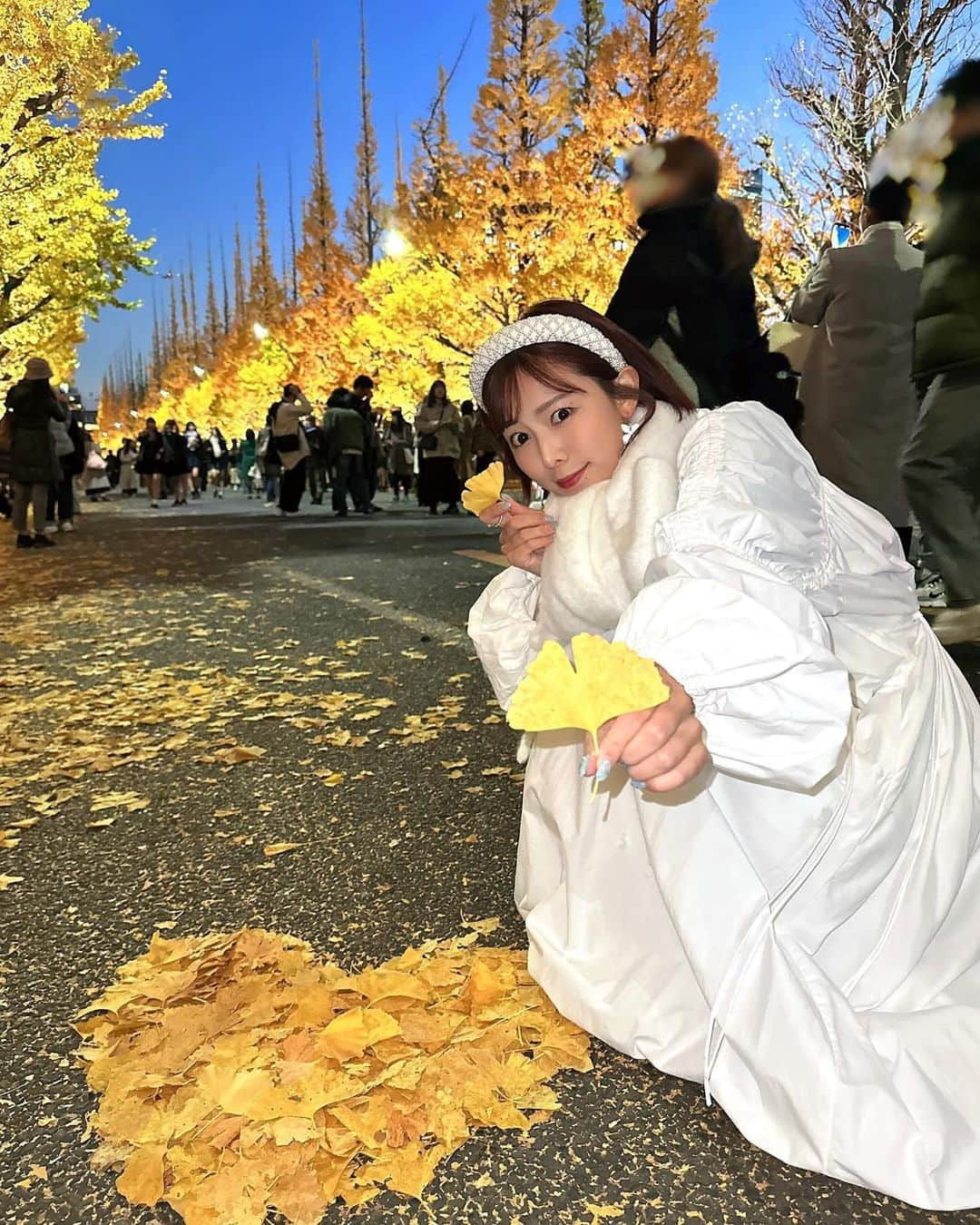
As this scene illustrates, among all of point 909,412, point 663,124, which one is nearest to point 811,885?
point 909,412

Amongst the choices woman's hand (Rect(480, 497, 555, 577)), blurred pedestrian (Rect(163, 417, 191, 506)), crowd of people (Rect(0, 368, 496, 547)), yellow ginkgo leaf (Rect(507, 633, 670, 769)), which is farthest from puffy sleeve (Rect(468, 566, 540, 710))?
blurred pedestrian (Rect(163, 417, 191, 506))

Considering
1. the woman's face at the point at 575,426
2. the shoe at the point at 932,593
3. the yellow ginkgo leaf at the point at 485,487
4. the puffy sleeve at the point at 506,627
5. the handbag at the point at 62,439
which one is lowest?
the shoe at the point at 932,593

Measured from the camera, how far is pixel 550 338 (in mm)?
1741

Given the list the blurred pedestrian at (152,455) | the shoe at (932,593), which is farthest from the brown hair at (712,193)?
the blurred pedestrian at (152,455)

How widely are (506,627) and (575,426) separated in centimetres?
48

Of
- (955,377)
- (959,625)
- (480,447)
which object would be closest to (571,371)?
(955,377)

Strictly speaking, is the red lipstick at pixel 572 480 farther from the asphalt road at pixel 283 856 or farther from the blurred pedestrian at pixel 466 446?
the blurred pedestrian at pixel 466 446

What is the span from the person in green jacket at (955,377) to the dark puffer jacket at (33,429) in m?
8.39

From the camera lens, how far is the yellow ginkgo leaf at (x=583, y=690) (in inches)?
42.4

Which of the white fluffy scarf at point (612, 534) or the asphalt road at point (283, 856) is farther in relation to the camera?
the white fluffy scarf at point (612, 534)

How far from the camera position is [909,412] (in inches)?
200

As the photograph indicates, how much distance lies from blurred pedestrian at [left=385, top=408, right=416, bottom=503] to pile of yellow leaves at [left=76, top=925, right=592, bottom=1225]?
1744 cm

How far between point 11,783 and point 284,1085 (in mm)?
2162

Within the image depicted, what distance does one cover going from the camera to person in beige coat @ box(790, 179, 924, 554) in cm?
478
